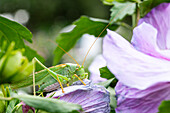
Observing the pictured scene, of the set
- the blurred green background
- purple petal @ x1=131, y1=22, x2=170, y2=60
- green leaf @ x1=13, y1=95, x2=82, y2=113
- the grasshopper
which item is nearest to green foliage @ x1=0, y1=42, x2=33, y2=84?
green leaf @ x1=13, y1=95, x2=82, y2=113

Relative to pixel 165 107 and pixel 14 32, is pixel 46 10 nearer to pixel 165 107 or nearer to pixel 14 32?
pixel 14 32

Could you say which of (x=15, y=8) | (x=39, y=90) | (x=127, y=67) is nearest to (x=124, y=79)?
(x=127, y=67)

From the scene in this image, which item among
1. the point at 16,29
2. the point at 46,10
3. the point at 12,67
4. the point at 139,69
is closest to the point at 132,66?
the point at 139,69

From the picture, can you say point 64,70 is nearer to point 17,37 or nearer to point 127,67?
point 17,37

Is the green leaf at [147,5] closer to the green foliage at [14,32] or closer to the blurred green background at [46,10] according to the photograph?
the green foliage at [14,32]

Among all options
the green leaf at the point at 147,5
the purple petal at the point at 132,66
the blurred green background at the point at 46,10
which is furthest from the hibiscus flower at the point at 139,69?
the blurred green background at the point at 46,10

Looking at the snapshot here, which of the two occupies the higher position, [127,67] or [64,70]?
[127,67]

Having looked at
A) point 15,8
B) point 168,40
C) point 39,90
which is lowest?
point 15,8
